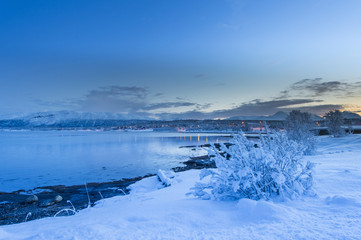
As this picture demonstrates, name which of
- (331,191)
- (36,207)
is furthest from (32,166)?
(331,191)

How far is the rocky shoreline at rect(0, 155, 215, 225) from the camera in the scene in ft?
29.8

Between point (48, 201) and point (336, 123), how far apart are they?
38232 millimetres

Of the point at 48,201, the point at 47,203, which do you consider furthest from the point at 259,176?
the point at 48,201

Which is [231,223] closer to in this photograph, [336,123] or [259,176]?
[259,176]

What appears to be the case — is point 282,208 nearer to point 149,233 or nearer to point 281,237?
point 281,237

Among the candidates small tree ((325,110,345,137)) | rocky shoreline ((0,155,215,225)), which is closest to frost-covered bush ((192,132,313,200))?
rocky shoreline ((0,155,215,225))

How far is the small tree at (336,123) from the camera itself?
33.8 metres

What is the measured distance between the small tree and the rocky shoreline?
108 ft

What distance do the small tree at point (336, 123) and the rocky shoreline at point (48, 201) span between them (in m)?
32.9

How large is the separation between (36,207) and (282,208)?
1117cm

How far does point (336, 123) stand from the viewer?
113 ft

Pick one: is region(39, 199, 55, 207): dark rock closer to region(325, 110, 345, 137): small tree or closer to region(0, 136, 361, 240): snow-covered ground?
A: region(0, 136, 361, 240): snow-covered ground

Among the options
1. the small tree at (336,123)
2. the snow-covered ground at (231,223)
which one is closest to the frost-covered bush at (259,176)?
the snow-covered ground at (231,223)

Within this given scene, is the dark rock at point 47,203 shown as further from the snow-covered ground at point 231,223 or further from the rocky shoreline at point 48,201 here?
the snow-covered ground at point 231,223
